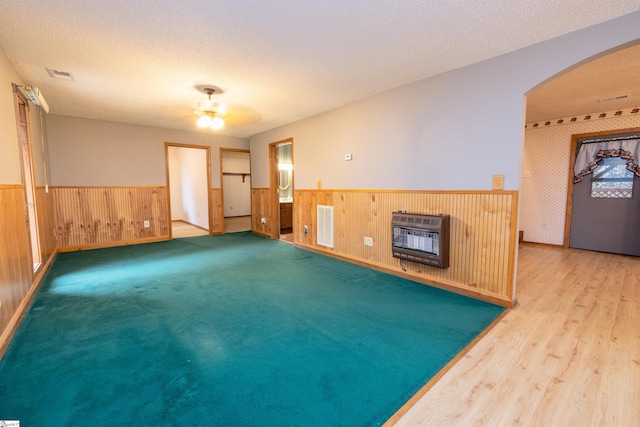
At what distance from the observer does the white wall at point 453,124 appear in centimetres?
242

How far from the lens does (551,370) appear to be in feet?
5.84

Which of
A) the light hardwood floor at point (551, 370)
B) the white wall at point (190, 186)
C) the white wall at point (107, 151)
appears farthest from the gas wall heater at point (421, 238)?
the white wall at point (107, 151)

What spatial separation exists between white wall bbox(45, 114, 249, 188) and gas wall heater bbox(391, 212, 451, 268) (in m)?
5.02

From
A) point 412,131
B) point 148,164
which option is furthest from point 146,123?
point 412,131

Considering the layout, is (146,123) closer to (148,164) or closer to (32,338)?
(148,164)

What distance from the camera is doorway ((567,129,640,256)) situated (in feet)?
15.1

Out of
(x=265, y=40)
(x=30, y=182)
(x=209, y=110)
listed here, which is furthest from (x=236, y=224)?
(x=265, y=40)

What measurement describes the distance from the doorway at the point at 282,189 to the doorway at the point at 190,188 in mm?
1577

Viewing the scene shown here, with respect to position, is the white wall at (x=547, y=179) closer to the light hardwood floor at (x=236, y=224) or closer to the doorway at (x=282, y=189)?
the doorway at (x=282, y=189)

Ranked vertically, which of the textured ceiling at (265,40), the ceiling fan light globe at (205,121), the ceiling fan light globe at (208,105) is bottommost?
the ceiling fan light globe at (205,121)

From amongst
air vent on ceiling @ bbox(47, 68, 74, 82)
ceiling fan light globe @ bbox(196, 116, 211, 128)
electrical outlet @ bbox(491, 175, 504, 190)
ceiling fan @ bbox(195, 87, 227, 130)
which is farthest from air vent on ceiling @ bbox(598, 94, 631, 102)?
air vent on ceiling @ bbox(47, 68, 74, 82)

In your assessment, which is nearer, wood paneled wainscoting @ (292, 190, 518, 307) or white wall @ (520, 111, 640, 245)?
wood paneled wainscoting @ (292, 190, 518, 307)

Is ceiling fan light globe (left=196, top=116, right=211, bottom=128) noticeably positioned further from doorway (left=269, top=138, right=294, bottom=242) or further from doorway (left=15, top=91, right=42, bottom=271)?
doorway (left=15, top=91, right=42, bottom=271)

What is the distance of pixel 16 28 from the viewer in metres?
2.25
